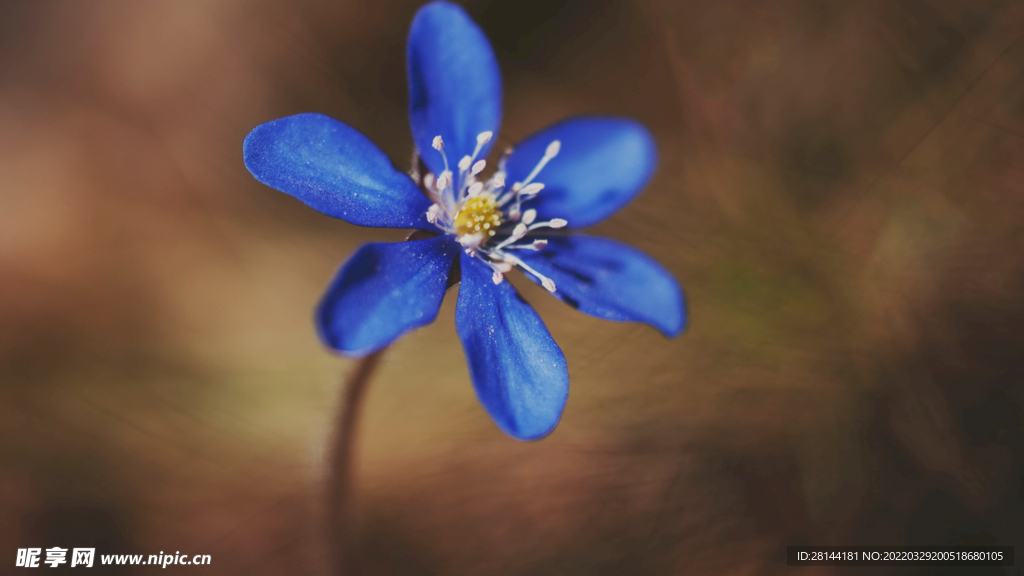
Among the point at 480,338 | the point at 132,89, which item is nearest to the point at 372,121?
the point at 132,89

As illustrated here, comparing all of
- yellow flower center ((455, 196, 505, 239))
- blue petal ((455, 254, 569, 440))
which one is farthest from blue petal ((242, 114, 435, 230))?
blue petal ((455, 254, 569, 440))

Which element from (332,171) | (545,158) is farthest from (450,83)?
(332,171)

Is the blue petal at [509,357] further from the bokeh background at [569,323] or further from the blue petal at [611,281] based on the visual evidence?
the bokeh background at [569,323]

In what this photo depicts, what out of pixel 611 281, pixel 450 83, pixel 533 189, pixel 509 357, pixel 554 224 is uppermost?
pixel 450 83

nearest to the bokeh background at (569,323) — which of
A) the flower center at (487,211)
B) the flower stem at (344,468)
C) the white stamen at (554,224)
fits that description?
the flower stem at (344,468)

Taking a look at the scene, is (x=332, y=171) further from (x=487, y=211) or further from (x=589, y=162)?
(x=589, y=162)

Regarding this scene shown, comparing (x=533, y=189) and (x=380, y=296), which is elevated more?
(x=533, y=189)

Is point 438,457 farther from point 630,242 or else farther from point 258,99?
point 258,99
